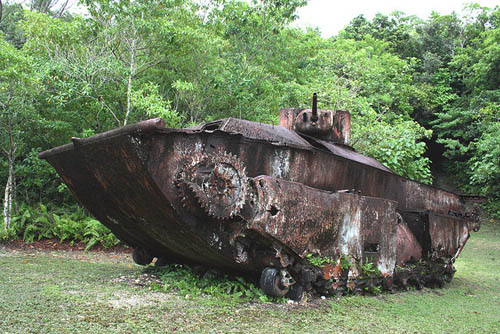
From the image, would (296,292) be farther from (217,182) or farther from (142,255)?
(142,255)

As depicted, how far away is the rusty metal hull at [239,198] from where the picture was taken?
5.29 metres

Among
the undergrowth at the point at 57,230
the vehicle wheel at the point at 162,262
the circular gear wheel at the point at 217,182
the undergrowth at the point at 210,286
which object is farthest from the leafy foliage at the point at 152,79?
the circular gear wheel at the point at 217,182

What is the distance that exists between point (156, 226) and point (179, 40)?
818 centimetres

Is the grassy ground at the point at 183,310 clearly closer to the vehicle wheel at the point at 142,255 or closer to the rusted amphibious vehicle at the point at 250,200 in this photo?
the vehicle wheel at the point at 142,255

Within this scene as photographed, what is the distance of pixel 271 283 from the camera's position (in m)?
5.91

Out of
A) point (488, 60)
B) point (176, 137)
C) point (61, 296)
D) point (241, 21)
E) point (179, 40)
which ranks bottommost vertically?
point (61, 296)

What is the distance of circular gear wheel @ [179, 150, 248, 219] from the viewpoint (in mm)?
5273

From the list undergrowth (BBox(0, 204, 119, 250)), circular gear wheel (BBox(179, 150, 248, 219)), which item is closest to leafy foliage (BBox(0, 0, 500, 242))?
undergrowth (BBox(0, 204, 119, 250))

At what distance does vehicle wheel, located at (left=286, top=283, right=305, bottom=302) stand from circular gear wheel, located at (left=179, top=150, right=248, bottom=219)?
1.42 metres

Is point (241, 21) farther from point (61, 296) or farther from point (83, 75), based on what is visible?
point (61, 296)

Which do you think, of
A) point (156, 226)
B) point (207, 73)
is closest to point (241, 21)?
point (207, 73)

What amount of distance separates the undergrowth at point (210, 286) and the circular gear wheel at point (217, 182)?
1.23 meters

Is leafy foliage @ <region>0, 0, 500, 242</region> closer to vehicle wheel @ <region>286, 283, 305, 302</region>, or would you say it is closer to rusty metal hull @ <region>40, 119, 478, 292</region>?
rusty metal hull @ <region>40, 119, 478, 292</region>

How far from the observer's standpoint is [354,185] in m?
7.43
